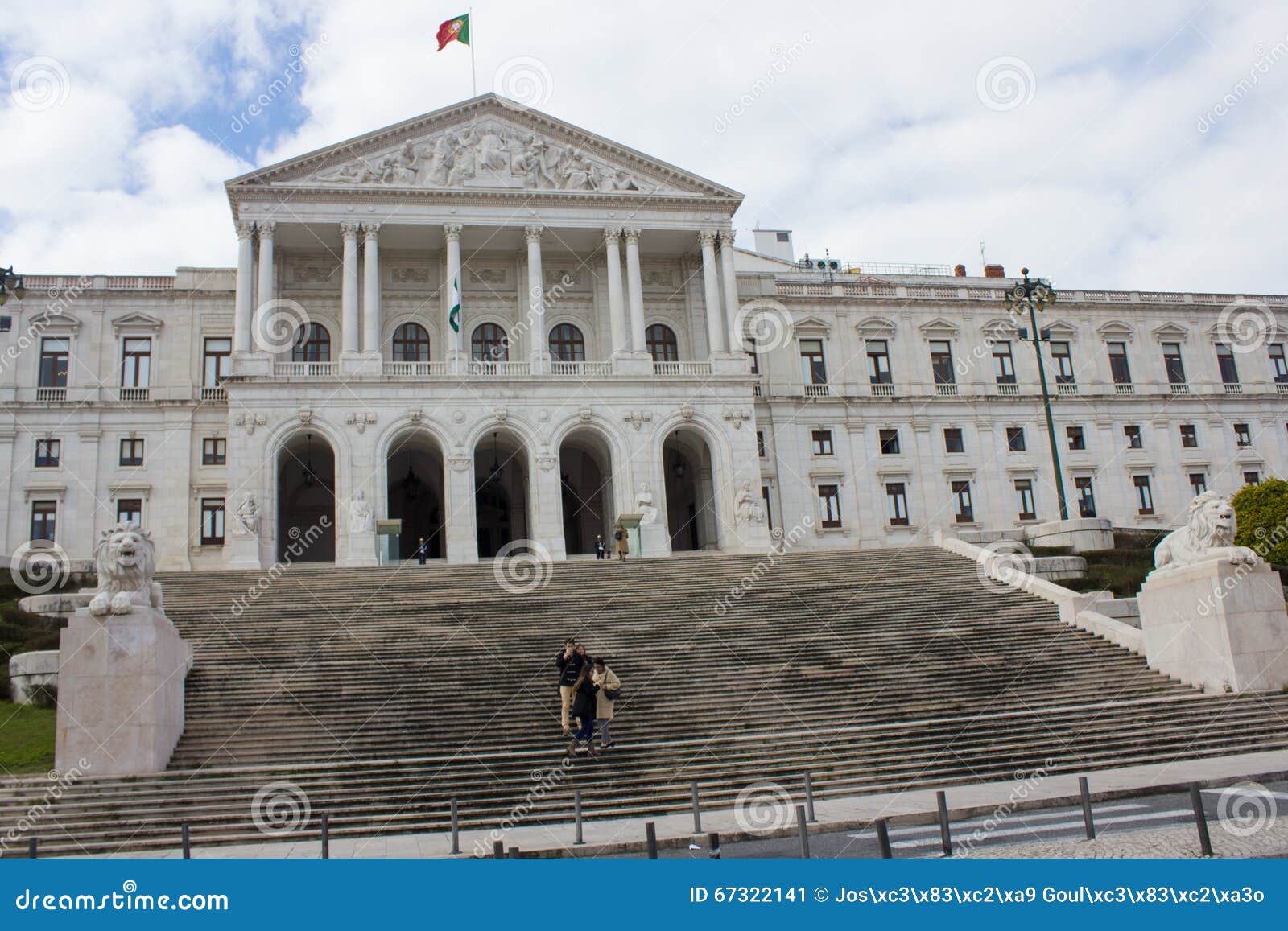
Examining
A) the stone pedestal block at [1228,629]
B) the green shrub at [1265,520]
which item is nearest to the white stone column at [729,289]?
the green shrub at [1265,520]

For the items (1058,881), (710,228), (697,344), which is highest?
(710,228)

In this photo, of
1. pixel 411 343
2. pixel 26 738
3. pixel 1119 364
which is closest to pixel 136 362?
pixel 411 343

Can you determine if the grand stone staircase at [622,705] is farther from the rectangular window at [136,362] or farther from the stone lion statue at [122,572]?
the rectangular window at [136,362]

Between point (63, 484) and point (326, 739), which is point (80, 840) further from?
point (63, 484)

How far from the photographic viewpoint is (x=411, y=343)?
1937 inches

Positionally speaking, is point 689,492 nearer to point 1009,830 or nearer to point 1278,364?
point 1278,364

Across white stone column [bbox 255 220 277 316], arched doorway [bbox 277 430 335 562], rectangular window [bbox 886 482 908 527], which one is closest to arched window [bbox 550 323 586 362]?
arched doorway [bbox 277 430 335 562]

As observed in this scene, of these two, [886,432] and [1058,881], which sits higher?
[886,432]

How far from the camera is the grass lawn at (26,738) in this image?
18656mm

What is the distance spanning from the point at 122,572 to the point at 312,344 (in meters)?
29.8

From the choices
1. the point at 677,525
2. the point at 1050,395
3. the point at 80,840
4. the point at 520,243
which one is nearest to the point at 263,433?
the point at 520,243

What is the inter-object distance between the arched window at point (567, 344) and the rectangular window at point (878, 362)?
13.8 metres

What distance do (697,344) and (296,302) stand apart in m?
17.3

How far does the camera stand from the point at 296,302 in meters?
48.0
